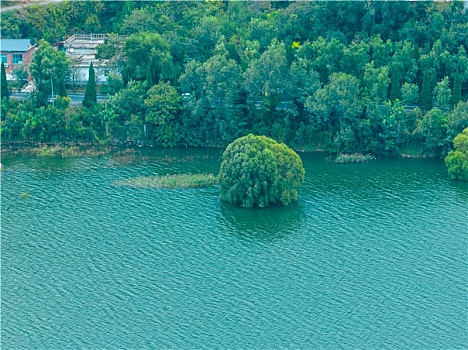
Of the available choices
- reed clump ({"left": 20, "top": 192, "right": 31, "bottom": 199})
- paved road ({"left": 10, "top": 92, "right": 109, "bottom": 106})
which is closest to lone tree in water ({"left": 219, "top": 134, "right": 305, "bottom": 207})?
reed clump ({"left": 20, "top": 192, "right": 31, "bottom": 199})

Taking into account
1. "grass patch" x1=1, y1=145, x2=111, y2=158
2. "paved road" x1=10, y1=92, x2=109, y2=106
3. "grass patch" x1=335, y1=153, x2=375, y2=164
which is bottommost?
"grass patch" x1=1, y1=145, x2=111, y2=158

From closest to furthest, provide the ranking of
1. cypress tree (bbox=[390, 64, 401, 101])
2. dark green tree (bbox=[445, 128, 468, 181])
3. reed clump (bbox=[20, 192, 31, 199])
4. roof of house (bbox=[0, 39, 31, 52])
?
reed clump (bbox=[20, 192, 31, 199]) → dark green tree (bbox=[445, 128, 468, 181]) → cypress tree (bbox=[390, 64, 401, 101]) → roof of house (bbox=[0, 39, 31, 52])

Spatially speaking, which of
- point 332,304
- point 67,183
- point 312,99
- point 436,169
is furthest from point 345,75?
point 332,304

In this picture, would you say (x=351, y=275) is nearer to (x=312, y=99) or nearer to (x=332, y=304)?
(x=332, y=304)

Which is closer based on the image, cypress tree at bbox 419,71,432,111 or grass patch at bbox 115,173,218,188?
grass patch at bbox 115,173,218,188

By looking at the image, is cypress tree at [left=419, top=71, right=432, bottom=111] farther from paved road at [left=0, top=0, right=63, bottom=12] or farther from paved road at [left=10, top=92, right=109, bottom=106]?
paved road at [left=0, top=0, right=63, bottom=12]

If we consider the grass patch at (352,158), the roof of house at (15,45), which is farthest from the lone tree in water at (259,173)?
the roof of house at (15,45)

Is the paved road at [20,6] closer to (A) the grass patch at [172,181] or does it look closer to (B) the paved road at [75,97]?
(B) the paved road at [75,97]

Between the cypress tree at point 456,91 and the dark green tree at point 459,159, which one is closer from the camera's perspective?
the dark green tree at point 459,159
